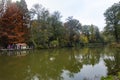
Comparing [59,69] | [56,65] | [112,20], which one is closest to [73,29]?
[112,20]

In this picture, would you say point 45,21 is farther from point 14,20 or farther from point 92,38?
point 92,38

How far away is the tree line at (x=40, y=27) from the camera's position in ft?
146

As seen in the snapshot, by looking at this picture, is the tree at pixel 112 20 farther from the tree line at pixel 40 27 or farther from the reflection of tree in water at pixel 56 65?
the reflection of tree in water at pixel 56 65

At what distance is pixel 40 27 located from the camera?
183ft

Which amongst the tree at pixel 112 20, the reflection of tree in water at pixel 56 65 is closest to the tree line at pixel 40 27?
the tree at pixel 112 20

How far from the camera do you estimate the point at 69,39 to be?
73250 millimetres

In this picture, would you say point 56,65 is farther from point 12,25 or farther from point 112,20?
point 112,20

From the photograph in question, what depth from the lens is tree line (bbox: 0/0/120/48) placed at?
44.5m

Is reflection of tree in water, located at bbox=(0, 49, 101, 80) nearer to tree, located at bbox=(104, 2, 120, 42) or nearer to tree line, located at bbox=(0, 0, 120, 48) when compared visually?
tree line, located at bbox=(0, 0, 120, 48)

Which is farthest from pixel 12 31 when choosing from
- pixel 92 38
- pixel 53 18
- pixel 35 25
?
pixel 92 38

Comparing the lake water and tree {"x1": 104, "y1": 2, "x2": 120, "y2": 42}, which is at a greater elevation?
tree {"x1": 104, "y1": 2, "x2": 120, "y2": 42}

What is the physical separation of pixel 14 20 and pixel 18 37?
11.9ft

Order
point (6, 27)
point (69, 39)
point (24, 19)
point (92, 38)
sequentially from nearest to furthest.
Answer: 1. point (6, 27)
2. point (24, 19)
3. point (69, 39)
4. point (92, 38)

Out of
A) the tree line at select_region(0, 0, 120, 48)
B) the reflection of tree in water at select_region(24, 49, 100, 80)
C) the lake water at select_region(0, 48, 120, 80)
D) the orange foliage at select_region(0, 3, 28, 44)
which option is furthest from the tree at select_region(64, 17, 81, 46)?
the lake water at select_region(0, 48, 120, 80)
